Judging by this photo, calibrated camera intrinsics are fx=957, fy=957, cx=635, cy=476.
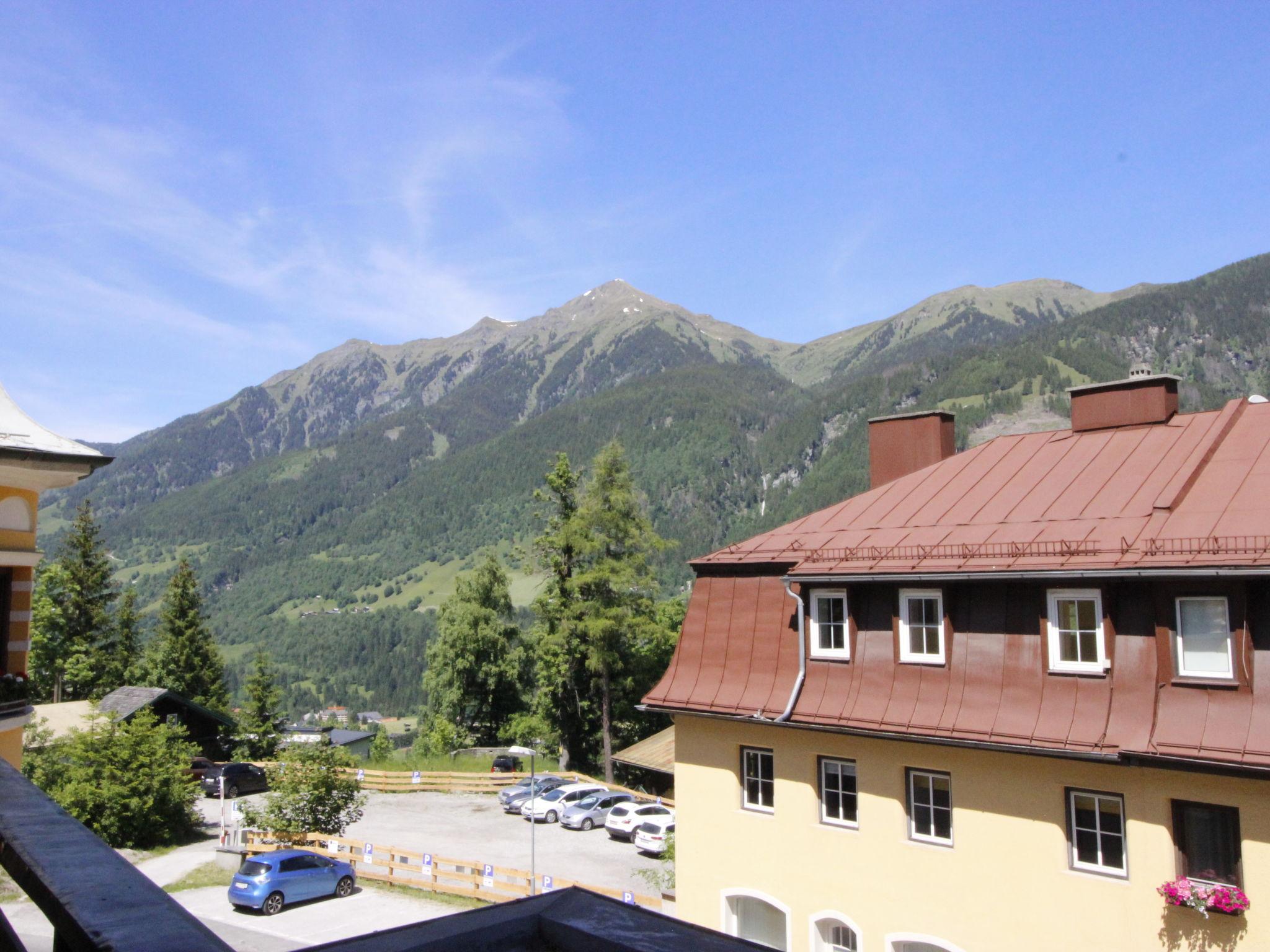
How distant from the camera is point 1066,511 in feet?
50.0

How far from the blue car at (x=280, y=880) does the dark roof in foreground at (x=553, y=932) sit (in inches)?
1062

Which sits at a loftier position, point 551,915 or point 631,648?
point 551,915

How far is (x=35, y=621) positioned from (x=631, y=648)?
119 feet

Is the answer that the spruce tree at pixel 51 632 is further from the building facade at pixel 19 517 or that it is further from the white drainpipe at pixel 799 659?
the white drainpipe at pixel 799 659

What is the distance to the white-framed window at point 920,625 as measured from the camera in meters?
14.9

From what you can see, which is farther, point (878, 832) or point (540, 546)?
point (540, 546)

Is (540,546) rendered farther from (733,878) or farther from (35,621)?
(35,621)

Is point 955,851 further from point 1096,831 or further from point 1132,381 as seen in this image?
point 1132,381

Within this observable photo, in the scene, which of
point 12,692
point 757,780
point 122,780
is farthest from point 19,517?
point 122,780

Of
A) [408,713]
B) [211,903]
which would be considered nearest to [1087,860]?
[211,903]

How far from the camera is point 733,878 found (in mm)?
16672

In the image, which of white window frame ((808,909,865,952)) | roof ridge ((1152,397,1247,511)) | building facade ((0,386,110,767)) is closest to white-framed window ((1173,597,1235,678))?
roof ridge ((1152,397,1247,511))

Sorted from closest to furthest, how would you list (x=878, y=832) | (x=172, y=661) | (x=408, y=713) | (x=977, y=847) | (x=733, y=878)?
1. (x=977, y=847)
2. (x=878, y=832)
3. (x=733, y=878)
4. (x=172, y=661)
5. (x=408, y=713)

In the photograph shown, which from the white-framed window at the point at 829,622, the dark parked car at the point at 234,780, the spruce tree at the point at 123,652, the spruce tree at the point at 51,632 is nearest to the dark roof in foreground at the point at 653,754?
the dark parked car at the point at 234,780
